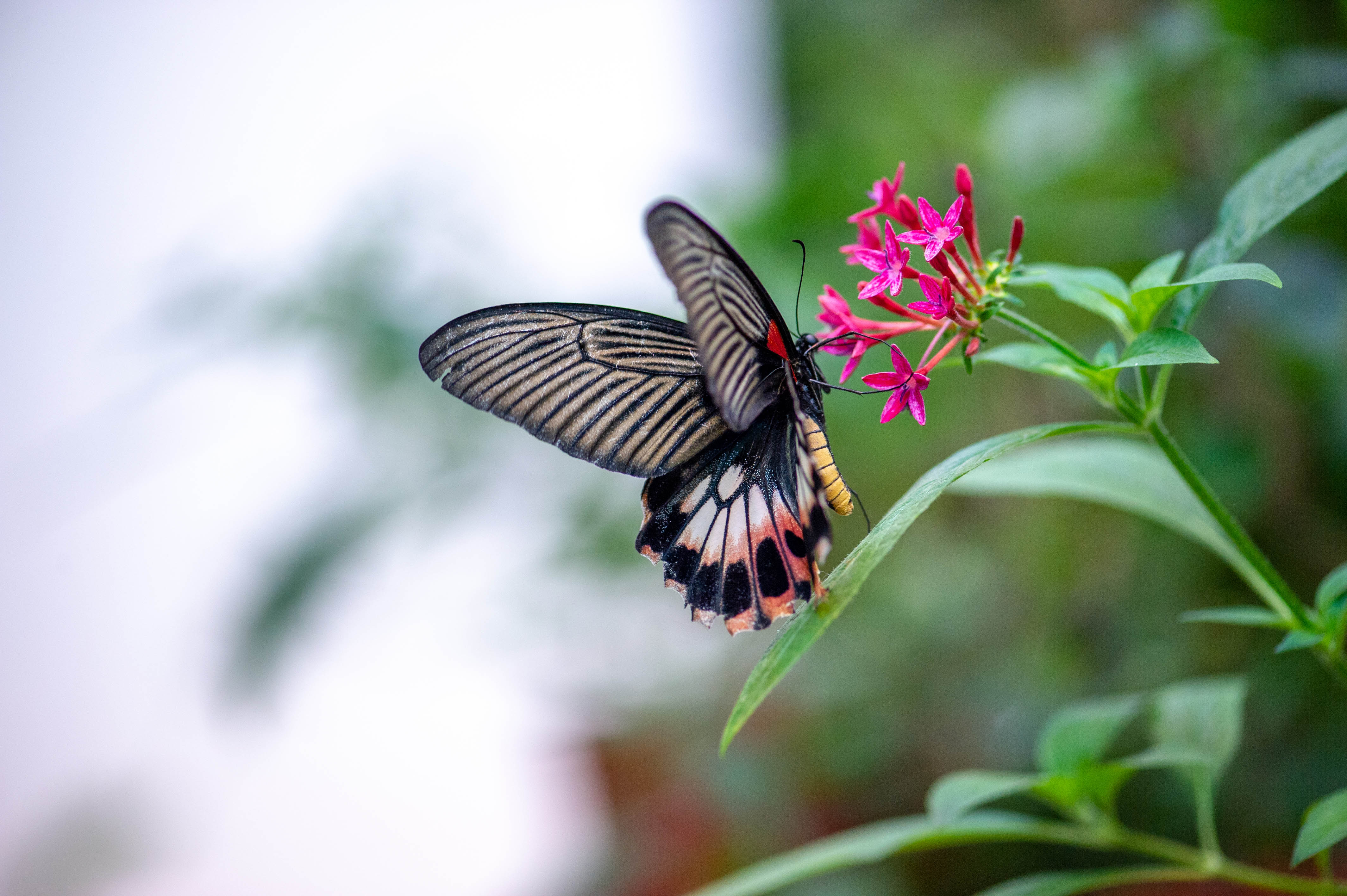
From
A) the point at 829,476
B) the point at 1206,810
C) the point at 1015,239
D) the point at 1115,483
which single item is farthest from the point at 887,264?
the point at 1206,810

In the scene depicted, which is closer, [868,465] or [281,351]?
[281,351]

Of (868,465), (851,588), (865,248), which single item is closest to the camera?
(851,588)

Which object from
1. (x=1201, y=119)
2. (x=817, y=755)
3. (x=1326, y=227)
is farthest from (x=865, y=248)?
(x=817, y=755)

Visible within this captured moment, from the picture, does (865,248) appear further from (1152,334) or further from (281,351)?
(281,351)

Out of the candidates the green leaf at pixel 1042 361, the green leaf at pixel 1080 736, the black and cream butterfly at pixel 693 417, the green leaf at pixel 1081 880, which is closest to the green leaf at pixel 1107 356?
the green leaf at pixel 1042 361

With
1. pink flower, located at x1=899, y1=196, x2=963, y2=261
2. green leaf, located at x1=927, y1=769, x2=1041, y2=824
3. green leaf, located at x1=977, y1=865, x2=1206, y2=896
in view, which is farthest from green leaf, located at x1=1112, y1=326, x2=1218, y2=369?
green leaf, located at x1=977, y1=865, x2=1206, y2=896

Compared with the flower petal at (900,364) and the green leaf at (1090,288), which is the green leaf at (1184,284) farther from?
the flower petal at (900,364)

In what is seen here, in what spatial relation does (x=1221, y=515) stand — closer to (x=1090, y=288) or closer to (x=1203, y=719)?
(x=1090, y=288)
